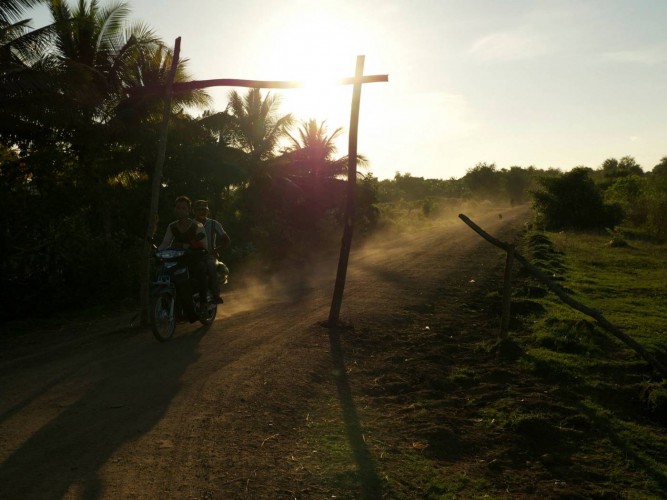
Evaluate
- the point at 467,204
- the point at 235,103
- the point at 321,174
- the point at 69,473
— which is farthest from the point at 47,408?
the point at 467,204

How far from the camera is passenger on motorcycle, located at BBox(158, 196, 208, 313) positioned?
827cm

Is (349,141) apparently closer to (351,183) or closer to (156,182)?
(351,183)

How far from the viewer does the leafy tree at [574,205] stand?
104ft

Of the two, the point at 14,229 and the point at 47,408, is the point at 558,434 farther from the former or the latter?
the point at 14,229

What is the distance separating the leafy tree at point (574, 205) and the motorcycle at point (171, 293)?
27.3 meters

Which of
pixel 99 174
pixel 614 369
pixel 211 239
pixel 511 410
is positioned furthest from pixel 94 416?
pixel 99 174

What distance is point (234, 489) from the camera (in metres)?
4.03

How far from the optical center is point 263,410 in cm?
562

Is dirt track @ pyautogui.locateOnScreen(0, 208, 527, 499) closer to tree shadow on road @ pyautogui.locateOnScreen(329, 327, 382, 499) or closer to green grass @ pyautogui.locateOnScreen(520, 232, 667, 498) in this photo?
tree shadow on road @ pyautogui.locateOnScreen(329, 327, 382, 499)

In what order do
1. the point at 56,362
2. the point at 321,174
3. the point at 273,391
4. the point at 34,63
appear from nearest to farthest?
the point at 273,391, the point at 56,362, the point at 34,63, the point at 321,174

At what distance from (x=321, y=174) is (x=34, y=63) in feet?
48.6

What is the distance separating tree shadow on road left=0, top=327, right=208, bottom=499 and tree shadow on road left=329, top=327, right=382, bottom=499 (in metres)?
1.69

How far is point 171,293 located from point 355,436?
393 cm

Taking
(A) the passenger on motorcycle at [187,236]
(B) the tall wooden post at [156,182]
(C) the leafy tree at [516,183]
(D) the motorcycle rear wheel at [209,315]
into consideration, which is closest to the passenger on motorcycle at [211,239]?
(D) the motorcycle rear wheel at [209,315]
